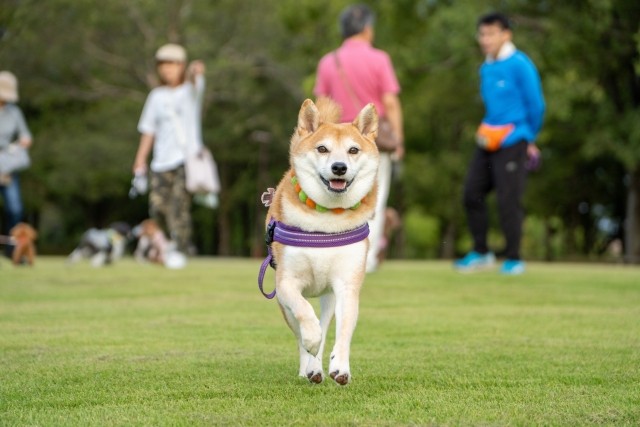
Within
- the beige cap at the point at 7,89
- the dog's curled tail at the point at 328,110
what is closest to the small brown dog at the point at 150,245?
the beige cap at the point at 7,89

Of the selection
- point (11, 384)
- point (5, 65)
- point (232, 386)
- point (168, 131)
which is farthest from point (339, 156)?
point (5, 65)

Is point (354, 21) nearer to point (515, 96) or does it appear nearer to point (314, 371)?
point (515, 96)

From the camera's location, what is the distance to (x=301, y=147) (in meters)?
5.36

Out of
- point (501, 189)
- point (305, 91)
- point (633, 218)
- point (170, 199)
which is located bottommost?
point (633, 218)

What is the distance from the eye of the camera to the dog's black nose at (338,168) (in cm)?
512

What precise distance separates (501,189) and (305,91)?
26.2 m

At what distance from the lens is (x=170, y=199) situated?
14195 millimetres

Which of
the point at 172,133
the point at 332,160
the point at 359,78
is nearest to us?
the point at 332,160

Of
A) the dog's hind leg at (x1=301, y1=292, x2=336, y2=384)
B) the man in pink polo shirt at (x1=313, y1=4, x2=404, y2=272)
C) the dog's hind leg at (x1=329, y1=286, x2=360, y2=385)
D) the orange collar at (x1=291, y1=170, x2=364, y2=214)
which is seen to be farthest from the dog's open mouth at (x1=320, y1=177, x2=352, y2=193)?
the man in pink polo shirt at (x1=313, y1=4, x2=404, y2=272)

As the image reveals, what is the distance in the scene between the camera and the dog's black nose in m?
5.12

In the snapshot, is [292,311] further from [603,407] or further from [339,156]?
[603,407]

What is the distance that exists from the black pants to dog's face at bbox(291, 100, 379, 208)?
702 cm

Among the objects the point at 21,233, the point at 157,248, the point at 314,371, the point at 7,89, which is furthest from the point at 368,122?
the point at 157,248

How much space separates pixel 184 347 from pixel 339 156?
1904 millimetres
